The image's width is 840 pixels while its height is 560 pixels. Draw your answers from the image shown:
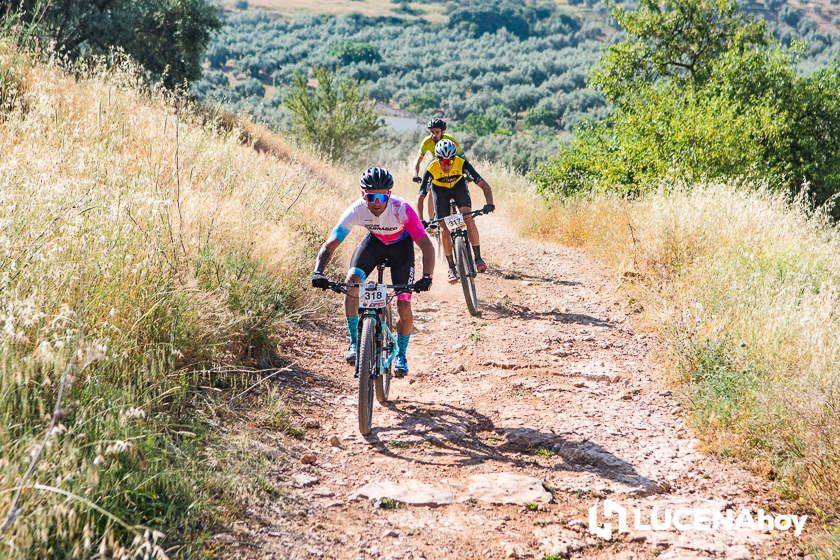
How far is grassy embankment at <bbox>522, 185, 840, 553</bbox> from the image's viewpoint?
447 centimetres

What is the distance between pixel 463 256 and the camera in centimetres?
901

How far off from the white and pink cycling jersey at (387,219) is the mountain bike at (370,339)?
2.07ft

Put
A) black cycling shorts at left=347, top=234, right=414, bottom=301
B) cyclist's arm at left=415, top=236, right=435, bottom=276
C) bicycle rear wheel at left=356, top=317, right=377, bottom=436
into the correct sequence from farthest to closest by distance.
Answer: black cycling shorts at left=347, top=234, right=414, bottom=301
cyclist's arm at left=415, top=236, right=435, bottom=276
bicycle rear wheel at left=356, top=317, right=377, bottom=436

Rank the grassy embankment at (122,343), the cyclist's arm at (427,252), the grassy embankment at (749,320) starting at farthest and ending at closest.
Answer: the cyclist's arm at (427,252) → the grassy embankment at (749,320) → the grassy embankment at (122,343)

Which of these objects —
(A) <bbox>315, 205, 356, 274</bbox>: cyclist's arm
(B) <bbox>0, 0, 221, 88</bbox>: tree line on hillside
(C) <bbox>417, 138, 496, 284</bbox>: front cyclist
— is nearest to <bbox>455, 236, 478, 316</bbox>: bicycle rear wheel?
(C) <bbox>417, 138, 496, 284</bbox>: front cyclist

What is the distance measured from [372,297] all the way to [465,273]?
12.0ft

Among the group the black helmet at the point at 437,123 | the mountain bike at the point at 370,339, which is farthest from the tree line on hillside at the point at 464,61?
the mountain bike at the point at 370,339

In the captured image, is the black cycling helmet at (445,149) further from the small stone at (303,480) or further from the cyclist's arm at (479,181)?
the small stone at (303,480)

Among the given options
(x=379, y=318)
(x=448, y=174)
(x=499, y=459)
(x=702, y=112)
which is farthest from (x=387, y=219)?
(x=702, y=112)

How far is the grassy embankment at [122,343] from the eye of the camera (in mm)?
2914

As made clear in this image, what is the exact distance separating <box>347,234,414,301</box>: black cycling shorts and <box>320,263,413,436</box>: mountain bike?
43cm

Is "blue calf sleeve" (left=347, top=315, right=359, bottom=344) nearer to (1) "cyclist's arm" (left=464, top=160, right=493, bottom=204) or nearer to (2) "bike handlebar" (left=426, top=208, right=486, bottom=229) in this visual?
(2) "bike handlebar" (left=426, top=208, right=486, bottom=229)

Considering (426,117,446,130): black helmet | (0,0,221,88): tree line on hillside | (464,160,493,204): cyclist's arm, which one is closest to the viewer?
(464,160,493,204): cyclist's arm

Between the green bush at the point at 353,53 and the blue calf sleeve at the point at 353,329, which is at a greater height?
the green bush at the point at 353,53
